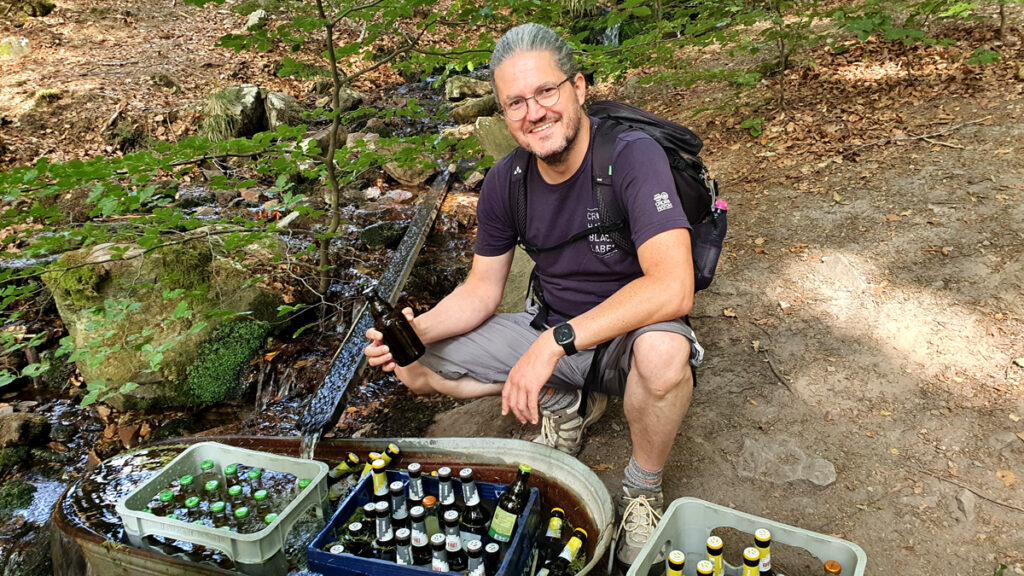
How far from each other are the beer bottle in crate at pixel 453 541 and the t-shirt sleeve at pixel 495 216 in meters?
1.17

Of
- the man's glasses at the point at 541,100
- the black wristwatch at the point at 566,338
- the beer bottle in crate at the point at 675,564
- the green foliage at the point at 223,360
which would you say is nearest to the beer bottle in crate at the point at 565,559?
the beer bottle in crate at the point at 675,564

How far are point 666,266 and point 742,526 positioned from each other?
0.87 metres

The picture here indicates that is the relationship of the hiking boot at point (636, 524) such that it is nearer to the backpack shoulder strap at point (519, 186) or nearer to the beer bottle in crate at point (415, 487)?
the beer bottle in crate at point (415, 487)

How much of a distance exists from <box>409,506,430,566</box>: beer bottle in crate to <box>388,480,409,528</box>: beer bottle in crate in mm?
78

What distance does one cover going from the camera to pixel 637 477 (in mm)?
2436

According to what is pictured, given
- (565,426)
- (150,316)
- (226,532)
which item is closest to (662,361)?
(565,426)

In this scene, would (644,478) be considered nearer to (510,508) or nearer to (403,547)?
(510,508)

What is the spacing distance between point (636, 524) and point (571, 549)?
395 millimetres

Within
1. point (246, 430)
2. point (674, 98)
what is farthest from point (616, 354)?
point (674, 98)

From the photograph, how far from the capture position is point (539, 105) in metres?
2.37

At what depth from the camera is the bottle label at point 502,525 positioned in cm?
209

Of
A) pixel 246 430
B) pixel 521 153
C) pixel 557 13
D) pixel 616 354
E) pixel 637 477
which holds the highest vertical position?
pixel 557 13

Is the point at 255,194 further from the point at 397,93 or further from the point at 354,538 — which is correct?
the point at 354,538

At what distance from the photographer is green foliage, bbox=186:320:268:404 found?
Result: 14.4ft
